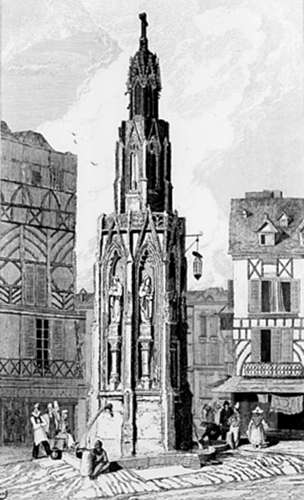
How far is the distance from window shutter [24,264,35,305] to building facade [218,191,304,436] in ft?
5.27

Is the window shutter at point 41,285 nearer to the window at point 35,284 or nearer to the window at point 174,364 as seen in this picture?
the window at point 35,284

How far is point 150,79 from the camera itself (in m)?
8.38

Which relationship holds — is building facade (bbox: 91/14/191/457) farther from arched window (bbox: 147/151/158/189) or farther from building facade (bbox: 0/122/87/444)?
building facade (bbox: 0/122/87/444)

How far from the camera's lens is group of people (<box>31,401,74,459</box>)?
811 centimetres

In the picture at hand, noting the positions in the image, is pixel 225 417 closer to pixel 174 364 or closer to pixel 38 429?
pixel 174 364

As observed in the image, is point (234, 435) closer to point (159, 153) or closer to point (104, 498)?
point (104, 498)

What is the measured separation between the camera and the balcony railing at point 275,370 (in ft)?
27.5

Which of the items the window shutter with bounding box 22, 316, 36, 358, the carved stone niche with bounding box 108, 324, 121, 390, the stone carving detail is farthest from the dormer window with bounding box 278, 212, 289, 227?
the window shutter with bounding box 22, 316, 36, 358

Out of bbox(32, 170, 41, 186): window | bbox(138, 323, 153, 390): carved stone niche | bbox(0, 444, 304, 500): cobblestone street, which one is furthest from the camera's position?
bbox(32, 170, 41, 186): window

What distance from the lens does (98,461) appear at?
24.6 ft

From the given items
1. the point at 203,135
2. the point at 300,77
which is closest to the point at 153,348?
the point at 203,135

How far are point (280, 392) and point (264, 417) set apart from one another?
0.40 metres

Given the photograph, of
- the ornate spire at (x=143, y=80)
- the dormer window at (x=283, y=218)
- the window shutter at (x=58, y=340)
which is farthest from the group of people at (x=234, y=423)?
the ornate spire at (x=143, y=80)

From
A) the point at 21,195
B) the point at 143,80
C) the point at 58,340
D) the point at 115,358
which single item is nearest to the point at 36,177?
the point at 21,195
